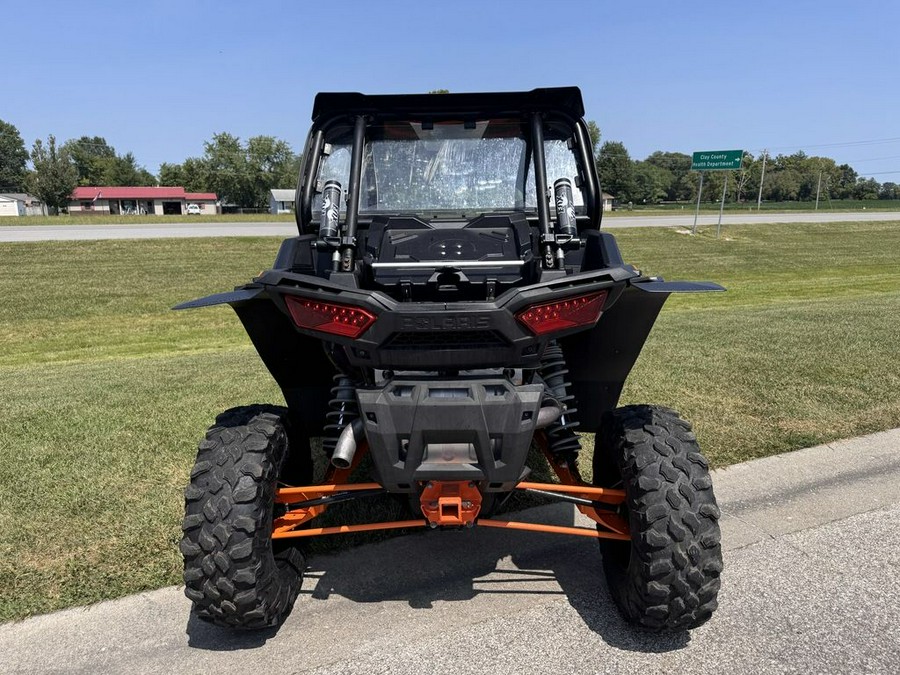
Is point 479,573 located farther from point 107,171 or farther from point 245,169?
point 107,171

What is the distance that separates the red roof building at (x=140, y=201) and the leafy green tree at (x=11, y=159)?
3688 centimetres

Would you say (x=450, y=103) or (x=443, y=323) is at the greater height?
(x=450, y=103)

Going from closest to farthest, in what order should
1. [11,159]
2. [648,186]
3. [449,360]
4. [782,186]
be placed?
[449,360], [782,186], [648,186], [11,159]

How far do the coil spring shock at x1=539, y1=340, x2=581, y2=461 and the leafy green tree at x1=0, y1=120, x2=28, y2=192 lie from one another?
448 ft

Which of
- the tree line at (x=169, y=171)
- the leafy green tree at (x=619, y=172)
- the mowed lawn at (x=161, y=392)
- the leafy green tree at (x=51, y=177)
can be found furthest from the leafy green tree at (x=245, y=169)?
the mowed lawn at (x=161, y=392)

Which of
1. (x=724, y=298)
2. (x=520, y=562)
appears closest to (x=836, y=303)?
(x=724, y=298)

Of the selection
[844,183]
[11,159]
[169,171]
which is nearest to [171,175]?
[169,171]

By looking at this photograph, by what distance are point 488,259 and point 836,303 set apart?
11.6m

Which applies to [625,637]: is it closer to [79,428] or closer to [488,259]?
[488,259]

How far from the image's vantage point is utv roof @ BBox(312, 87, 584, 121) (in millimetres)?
3184

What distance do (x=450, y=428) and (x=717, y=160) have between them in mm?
36414

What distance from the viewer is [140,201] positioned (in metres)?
89.5

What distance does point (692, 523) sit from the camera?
2.66 m

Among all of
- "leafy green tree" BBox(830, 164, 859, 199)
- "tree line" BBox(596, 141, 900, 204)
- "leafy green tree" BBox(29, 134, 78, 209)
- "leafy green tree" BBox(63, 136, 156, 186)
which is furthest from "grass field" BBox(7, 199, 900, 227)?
"leafy green tree" BBox(63, 136, 156, 186)
